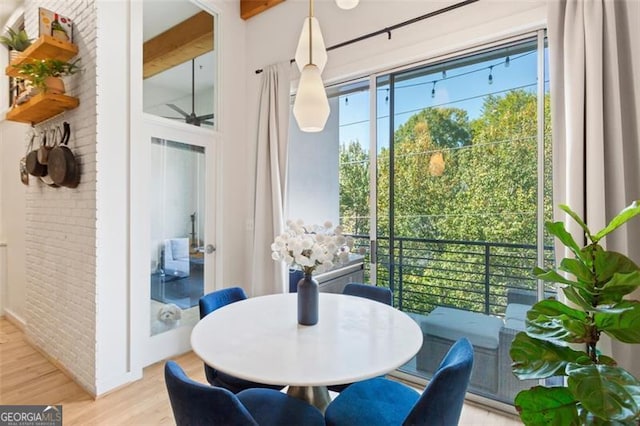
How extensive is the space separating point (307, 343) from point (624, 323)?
1171 mm

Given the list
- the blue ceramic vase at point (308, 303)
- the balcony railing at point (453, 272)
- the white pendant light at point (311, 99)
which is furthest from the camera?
the balcony railing at point (453, 272)

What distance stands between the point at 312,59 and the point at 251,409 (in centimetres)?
162

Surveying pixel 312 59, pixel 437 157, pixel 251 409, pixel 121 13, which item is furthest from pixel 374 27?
pixel 251 409

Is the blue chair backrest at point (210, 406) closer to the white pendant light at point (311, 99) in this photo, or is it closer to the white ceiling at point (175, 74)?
the white pendant light at point (311, 99)

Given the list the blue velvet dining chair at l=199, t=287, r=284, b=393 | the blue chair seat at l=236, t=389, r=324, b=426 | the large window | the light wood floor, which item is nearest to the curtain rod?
the large window

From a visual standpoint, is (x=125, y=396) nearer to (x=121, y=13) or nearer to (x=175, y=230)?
(x=175, y=230)

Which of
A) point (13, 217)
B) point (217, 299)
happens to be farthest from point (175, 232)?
point (13, 217)

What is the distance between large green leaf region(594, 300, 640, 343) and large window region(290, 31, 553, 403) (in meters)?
0.96

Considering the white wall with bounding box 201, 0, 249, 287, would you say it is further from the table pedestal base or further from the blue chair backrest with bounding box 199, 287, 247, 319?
the table pedestal base

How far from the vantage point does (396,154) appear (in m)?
2.62

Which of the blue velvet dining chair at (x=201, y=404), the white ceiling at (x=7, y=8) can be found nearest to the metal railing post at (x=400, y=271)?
the blue velvet dining chair at (x=201, y=404)

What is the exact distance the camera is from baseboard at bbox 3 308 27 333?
140 inches

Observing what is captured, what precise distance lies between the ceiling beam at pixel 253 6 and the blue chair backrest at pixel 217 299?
2790mm

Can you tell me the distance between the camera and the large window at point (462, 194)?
7.01 feet
